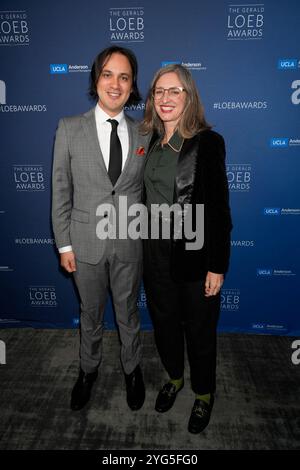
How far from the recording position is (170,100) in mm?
1612

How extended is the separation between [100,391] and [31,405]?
456 millimetres

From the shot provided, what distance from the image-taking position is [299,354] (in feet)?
8.69

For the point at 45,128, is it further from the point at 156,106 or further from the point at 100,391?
the point at 100,391

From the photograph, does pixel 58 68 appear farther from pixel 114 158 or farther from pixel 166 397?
pixel 166 397

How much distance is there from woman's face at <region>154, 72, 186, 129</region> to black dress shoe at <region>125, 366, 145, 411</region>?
163 cm

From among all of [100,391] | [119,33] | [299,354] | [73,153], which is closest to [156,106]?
[73,153]

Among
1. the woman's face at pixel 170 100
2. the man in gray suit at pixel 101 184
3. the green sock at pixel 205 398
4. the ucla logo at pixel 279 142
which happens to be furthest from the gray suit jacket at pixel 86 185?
the ucla logo at pixel 279 142

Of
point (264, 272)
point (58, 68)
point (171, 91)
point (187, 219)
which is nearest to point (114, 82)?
point (171, 91)

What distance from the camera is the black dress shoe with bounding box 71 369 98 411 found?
2088mm

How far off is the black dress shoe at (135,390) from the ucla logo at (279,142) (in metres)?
1.95

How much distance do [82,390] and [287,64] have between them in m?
2.70

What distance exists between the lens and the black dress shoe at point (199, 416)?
1.90 m

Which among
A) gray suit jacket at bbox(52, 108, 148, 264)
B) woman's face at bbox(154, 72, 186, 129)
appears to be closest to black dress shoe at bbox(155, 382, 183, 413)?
gray suit jacket at bbox(52, 108, 148, 264)

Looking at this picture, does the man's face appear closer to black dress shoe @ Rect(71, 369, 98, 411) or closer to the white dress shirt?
the white dress shirt
